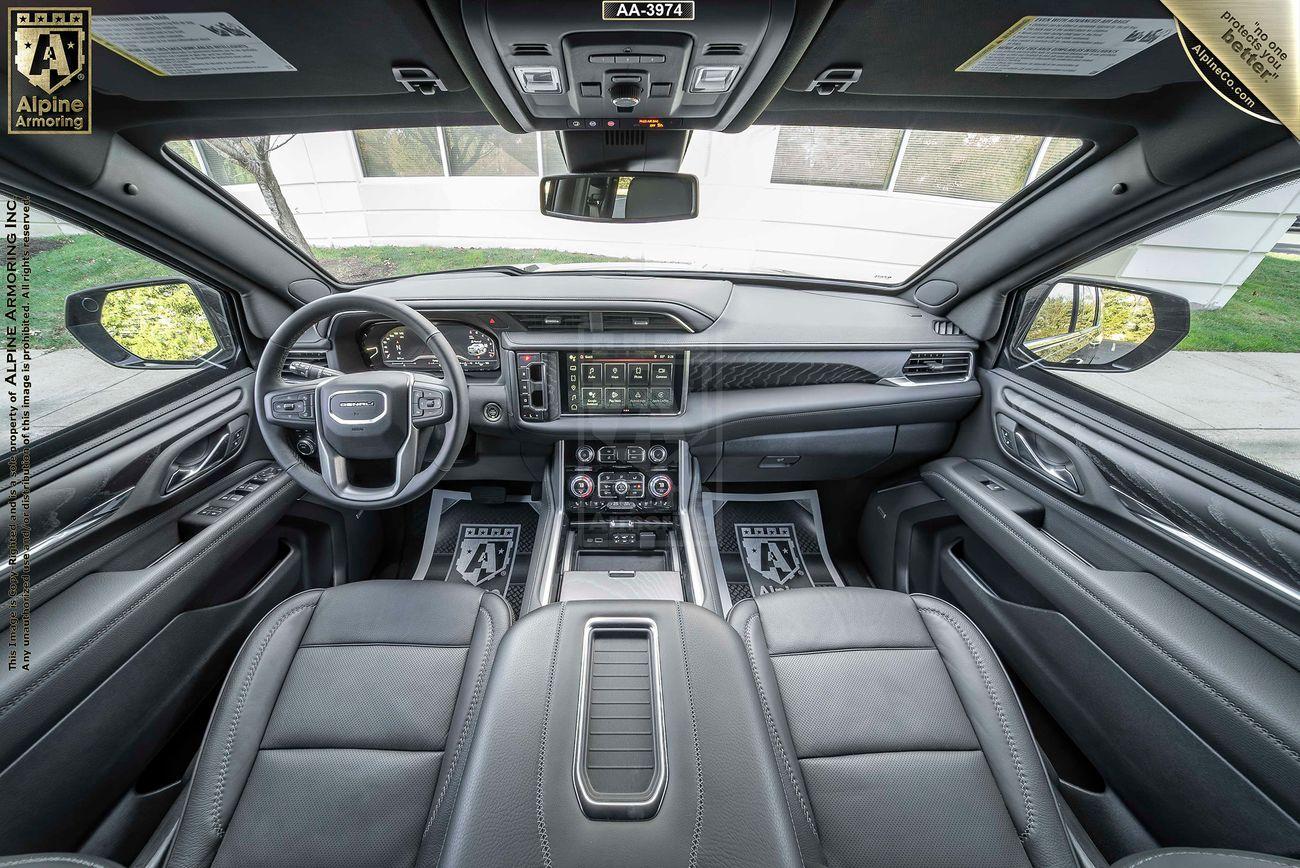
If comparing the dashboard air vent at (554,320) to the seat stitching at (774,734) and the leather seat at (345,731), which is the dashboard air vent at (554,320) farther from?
the seat stitching at (774,734)

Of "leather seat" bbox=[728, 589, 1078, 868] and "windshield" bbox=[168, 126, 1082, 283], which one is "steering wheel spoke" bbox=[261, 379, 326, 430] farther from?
"leather seat" bbox=[728, 589, 1078, 868]

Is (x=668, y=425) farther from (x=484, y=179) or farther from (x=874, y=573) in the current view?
(x=484, y=179)

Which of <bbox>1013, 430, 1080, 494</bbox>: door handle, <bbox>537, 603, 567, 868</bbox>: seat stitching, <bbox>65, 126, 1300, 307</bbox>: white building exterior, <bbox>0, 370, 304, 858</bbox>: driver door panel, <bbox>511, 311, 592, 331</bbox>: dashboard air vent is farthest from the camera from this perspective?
<bbox>511, 311, 592, 331</bbox>: dashboard air vent

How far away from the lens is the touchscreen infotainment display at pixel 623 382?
2.48 m

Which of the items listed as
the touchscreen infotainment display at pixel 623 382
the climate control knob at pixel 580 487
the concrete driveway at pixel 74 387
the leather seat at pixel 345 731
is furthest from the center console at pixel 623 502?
the concrete driveway at pixel 74 387

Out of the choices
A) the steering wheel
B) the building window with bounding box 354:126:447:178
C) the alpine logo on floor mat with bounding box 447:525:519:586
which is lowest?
the alpine logo on floor mat with bounding box 447:525:519:586

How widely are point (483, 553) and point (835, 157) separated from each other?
10.3 feet

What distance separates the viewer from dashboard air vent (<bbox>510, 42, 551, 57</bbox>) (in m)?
1.30

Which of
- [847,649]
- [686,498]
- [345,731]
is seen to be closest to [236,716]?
[345,731]

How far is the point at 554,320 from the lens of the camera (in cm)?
242

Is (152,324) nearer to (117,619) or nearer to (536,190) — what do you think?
(117,619)

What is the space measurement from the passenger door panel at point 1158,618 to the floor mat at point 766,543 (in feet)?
2.93

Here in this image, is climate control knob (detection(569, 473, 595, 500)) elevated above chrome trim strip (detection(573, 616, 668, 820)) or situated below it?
below

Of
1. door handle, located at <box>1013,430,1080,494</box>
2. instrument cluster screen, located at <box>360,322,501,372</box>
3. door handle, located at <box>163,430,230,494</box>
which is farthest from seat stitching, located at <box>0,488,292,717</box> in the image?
door handle, located at <box>1013,430,1080,494</box>
